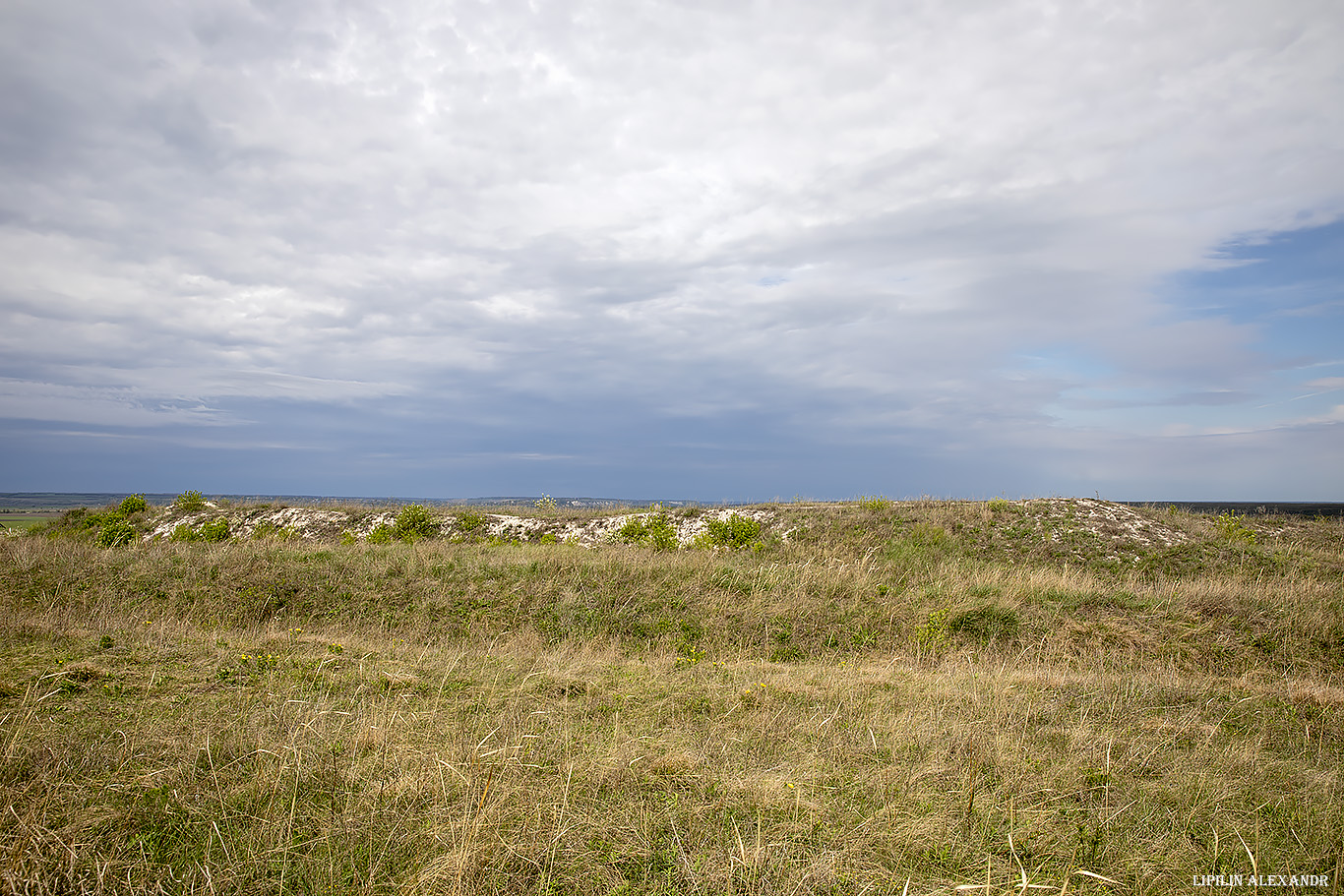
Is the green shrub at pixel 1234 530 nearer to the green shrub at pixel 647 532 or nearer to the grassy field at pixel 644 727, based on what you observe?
the grassy field at pixel 644 727

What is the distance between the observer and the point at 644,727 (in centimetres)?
589

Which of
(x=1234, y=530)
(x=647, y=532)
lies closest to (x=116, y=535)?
(x=647, y=532)

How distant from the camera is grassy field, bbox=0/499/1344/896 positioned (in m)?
3.56

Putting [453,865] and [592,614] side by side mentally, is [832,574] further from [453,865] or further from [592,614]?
[453,865]

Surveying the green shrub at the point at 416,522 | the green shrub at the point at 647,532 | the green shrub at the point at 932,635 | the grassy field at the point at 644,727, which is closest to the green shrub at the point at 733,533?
the green shrub at the point at 647,532

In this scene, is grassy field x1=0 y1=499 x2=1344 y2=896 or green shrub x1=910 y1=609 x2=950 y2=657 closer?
grassy field x1=0 y1=499 x2=1344 y2=896

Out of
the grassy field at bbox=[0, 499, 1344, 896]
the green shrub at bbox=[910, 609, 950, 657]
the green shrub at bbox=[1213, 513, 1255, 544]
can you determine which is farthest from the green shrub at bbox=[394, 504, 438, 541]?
the green shrub at bbox=[1213, 513, 1255, 544]

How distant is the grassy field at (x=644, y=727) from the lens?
3561mm

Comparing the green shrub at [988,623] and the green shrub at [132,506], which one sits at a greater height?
the green shrub at [132,506]

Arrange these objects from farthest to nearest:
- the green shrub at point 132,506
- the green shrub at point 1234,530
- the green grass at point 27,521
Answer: the green shrub at point 132,506
the green grass at point 27,521
the green shrub at point 1234,530

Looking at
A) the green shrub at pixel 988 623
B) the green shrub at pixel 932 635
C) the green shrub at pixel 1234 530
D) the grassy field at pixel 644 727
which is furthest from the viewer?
the green shrub at pixel 1234 530

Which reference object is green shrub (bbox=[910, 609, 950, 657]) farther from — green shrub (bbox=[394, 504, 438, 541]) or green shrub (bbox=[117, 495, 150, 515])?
green shrub (bbox=[117, 495, 150, 515])

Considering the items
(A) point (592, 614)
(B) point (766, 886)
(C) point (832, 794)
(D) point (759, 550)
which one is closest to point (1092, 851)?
(C) point (832, 794)

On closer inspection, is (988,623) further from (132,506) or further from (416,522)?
(132,506)
